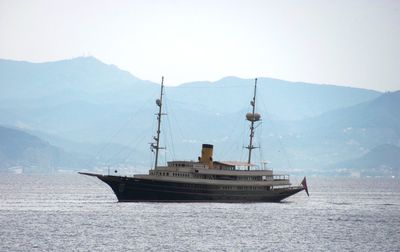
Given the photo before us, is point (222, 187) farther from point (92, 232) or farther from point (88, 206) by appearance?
point (92, 232)

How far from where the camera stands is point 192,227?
318 ft

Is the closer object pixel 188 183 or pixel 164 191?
pixel 164 191

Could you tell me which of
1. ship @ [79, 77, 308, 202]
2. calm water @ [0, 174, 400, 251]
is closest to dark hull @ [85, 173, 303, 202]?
ship @ [79, 77, 308, 202]

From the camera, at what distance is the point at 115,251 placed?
77.1 metres

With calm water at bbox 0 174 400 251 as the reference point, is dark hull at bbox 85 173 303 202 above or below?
above

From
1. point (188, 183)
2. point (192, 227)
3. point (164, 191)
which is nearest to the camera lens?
point (192, 227)

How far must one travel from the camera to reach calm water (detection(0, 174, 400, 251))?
8281 centimetres

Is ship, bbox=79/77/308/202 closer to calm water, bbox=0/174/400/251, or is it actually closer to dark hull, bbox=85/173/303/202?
dark hull, bbox=85/173/303/202

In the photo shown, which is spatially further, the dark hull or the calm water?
the dark hull

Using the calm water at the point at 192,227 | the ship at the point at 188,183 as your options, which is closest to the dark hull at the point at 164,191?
the ship at the point at 188,183

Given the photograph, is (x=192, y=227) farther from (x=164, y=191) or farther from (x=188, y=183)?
(x=188, y=183)

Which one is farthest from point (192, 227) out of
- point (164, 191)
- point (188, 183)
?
point (188, 183)

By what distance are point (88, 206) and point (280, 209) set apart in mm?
26580

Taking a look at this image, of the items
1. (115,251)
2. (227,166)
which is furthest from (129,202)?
(115,251)
